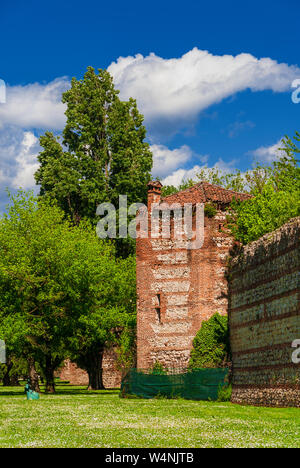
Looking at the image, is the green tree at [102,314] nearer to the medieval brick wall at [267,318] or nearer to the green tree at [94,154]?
the green tree at [94,154]

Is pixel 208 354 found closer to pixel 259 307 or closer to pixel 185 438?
pixel 259 307

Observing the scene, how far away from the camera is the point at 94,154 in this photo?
49281 mm

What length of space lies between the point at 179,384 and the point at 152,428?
13634 mm

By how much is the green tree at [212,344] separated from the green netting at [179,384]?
121 centimetres

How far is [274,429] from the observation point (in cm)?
1500

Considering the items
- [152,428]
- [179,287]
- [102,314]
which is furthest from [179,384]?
[152,428]

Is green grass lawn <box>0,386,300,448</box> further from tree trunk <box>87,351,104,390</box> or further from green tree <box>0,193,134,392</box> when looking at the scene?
tree trunk <box>87,351,104,390</box>

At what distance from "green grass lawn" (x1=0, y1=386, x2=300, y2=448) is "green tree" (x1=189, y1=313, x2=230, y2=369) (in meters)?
8.53

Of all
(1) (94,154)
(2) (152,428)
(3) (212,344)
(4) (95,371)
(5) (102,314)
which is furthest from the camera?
(1) (94,154)

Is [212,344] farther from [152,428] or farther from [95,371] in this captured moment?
[152,428]

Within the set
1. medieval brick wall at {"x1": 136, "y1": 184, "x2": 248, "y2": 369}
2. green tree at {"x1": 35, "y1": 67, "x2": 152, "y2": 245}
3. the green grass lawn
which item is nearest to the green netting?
medieval brick wall at {"x1": 136, "y1": 184, "x2": 248, "y2": 369}

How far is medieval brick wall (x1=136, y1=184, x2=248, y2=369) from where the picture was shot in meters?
33.6
